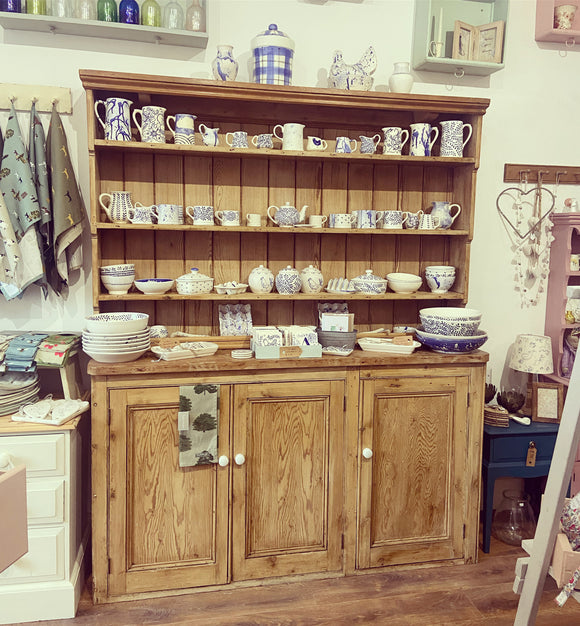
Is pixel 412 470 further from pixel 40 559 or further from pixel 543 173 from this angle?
pixel 543 173

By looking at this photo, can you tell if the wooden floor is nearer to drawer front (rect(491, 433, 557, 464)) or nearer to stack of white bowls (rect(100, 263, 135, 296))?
drawer front (rect(491, 433, 557, 464))

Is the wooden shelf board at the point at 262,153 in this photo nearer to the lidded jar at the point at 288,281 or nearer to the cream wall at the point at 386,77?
the cream wall at the point at 386,77

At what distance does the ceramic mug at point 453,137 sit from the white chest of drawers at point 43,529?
1.90m

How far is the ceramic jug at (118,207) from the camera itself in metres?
2.33

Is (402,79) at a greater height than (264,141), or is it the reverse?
(402,79)

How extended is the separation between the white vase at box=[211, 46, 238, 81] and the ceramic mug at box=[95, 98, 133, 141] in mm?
388

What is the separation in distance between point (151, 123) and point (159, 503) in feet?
4.93

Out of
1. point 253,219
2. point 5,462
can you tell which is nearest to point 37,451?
point 5,462

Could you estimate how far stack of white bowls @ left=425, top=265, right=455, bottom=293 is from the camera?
Answer: 8.40ft

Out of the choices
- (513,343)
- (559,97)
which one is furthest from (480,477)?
(559,97)

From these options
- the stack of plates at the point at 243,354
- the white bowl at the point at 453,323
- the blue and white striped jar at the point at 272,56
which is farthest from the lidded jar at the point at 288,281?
the blue and white striped jar at the point at 272,56

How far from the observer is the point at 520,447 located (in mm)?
2549

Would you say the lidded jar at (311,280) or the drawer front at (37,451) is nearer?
the drawer front at (37,451)

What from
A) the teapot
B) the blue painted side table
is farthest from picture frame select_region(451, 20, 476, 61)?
the blue painted side table
